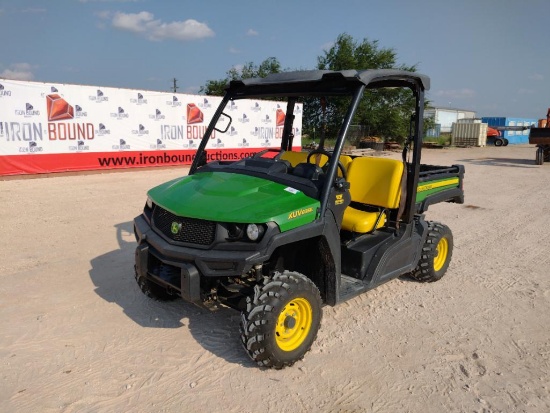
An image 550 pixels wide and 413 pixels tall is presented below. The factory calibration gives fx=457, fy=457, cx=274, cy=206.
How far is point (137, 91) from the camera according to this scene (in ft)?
45.8

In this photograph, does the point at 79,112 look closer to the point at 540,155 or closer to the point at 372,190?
the point at 372,190

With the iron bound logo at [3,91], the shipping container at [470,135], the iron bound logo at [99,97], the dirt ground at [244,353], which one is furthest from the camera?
the shipping container at [470,135]

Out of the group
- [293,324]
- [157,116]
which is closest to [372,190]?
[293,324]

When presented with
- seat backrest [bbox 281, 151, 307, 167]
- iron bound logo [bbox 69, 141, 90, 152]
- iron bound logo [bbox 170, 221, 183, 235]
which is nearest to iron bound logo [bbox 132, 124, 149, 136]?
iron bound logo [bbox 69, 141, 90, 152]

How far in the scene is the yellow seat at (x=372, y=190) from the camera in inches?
167

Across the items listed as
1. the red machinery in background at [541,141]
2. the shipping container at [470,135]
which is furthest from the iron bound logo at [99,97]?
the shipping container at [470,135]

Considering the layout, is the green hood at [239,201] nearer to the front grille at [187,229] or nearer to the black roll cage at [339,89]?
the front grille at [187,229]

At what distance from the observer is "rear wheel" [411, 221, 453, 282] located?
16.0 ft

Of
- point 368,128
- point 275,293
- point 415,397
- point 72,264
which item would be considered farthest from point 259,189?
point 368,128

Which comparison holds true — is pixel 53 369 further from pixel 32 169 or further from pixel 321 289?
pixel 32 169

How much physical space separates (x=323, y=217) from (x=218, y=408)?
→ 1.48 m

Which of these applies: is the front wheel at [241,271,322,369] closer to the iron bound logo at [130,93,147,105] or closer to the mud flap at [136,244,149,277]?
the mud flap at [136,244,149,277]

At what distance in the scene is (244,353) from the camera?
3.50m

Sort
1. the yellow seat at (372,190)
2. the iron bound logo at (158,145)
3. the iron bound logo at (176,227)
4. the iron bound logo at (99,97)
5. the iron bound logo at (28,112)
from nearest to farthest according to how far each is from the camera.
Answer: the iron bound logo at (176,227) → the yellow seat at (372,190) → the iron bound logo at (28,112) → the iron bound logo at (99,97) → the iron bound logo at (158,145)
